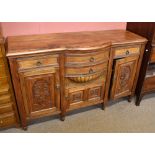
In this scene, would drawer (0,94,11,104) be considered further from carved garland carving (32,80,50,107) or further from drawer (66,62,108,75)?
drawer (66,62,108,75)

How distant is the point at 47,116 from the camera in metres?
1.97

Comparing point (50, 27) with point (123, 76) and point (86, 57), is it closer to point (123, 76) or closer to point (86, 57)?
point (86, 57)

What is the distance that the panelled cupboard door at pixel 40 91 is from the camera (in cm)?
151

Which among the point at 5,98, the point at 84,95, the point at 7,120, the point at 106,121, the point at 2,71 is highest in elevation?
the point at 2,71

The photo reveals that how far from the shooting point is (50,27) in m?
1.83

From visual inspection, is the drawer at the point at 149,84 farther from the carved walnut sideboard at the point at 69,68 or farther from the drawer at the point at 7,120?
the drawer at the point at 7,120

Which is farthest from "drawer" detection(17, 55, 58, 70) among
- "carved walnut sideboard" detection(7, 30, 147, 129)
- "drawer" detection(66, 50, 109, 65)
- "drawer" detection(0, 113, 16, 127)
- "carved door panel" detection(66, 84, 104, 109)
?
"drawer" detection(0, 113, 16, 127)

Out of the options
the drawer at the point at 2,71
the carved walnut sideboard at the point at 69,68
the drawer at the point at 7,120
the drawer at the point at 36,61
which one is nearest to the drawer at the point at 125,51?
the carved walnut sideboard at the point at 69,68

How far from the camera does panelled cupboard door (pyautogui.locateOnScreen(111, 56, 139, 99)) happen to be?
1813mm

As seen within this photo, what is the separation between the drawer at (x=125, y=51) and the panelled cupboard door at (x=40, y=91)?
0.63m

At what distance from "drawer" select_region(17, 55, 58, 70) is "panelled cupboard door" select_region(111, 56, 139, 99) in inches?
26.5

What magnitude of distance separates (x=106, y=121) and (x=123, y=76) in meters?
0.54

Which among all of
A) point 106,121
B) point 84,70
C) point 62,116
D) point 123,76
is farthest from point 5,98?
point 123,76
